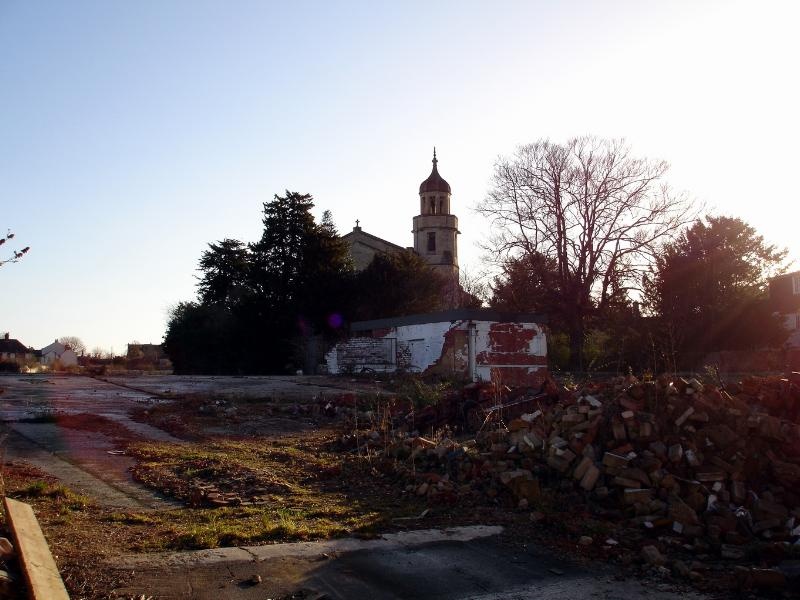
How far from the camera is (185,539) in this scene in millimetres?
6074

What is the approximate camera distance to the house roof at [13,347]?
290 feet

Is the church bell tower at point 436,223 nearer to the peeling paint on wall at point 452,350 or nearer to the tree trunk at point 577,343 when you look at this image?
the tree trunk at point 577,343

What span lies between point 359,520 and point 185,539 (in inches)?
73.3

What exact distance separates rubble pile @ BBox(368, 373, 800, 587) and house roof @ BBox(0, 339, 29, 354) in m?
91.7

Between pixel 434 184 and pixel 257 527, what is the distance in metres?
59.2

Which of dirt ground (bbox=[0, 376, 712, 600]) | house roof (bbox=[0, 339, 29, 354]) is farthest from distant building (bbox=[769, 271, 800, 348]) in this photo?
house roof (bbox=[0, 339, 29, 354])

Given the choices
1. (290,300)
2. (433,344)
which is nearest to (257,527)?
(433,344)

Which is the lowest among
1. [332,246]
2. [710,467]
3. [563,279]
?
[710,467]

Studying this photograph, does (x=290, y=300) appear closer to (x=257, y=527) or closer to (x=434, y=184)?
(x=434, y=184)

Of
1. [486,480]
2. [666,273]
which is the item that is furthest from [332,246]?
[486,480]

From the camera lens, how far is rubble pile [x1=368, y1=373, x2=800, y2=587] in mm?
7027

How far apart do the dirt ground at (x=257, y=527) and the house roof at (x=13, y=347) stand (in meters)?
85.6

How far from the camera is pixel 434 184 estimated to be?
64.3 meters

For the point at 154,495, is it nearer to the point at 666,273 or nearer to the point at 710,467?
the point at 710,467
